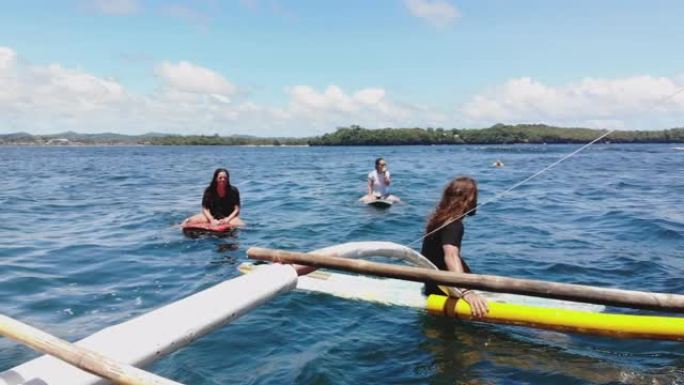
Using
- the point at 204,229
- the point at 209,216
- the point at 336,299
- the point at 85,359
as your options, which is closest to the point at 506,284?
the point at 336,299

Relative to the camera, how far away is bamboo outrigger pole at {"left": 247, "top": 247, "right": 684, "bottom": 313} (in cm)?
488

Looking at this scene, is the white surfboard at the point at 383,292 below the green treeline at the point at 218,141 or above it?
below

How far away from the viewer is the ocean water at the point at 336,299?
5.62 meters

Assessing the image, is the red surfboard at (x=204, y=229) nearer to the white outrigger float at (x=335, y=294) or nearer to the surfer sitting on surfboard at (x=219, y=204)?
the surfer sitting on surfboard at (x=219, y=204)

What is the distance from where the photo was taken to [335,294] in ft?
25.5

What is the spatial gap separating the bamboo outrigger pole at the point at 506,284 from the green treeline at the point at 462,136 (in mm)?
124302

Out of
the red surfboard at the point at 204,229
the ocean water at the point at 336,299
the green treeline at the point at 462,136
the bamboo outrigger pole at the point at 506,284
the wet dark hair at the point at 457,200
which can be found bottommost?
the ocean water at the point at 336,299

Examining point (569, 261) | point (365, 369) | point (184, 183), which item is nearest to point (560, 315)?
point (365, 369)

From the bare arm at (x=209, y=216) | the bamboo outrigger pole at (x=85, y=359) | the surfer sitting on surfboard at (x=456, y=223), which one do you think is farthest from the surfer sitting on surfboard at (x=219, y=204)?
the bamboo outrigger pole at (x=85, y=359)

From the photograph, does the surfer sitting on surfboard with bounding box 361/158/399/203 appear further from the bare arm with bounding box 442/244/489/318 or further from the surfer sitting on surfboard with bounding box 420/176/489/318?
the bare arm with bounding box 442/244/489/318

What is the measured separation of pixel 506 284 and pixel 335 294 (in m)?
3.12

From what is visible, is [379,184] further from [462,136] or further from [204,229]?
[462,136]

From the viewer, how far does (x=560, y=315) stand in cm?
623

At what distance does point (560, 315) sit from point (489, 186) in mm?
20324
